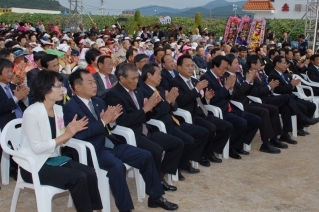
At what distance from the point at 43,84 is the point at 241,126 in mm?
3064

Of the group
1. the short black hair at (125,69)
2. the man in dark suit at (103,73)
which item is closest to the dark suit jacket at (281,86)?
the man in dark suit at (103,73)

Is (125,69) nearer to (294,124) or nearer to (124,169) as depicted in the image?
(124,169)

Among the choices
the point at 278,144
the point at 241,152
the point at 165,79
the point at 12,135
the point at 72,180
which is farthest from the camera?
the point at 278,144

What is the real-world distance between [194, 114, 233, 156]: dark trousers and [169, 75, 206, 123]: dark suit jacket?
0.11 metres

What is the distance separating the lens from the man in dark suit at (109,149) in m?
3.51

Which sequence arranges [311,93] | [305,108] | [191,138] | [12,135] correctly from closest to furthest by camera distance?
[12,135], [191,138], [305,108], [311,93]

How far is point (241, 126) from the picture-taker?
5508 mm

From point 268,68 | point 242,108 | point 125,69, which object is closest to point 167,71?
point 242,108

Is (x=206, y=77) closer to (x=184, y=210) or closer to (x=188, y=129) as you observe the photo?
(x=188, y=129)

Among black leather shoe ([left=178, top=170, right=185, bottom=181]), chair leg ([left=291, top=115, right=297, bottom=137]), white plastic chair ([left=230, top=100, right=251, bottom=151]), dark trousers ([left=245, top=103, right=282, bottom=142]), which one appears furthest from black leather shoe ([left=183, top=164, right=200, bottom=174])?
chair leg ([left=291, top=115, right=297, bottom=137])

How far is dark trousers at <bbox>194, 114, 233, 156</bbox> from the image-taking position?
518cm

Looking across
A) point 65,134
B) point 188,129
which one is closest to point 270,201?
point 188,129

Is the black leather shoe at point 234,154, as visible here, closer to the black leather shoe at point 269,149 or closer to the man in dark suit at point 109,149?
the black leather shoe at point 269,149

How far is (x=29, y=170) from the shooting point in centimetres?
318
